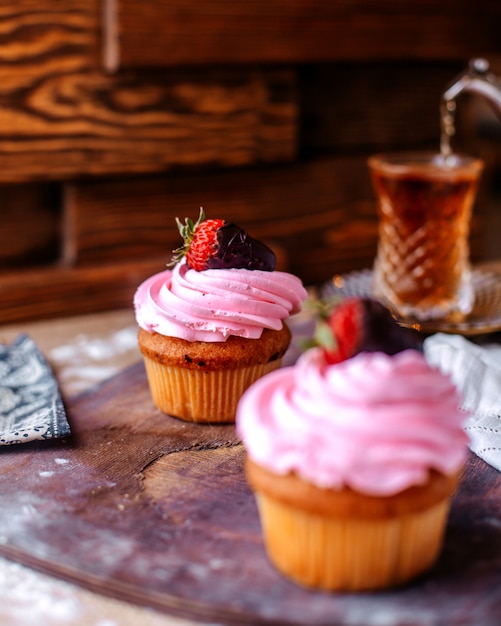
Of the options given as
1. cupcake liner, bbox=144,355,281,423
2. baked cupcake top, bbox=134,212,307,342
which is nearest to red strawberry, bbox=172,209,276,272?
baked cupcake top, bbox=134,212,307,342

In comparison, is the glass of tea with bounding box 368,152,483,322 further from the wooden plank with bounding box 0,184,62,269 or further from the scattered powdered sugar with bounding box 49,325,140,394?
the wooden plank with bounding box 0,184,62,269

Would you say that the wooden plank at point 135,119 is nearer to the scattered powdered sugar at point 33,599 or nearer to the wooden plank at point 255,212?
the wooden plank at point 255,212

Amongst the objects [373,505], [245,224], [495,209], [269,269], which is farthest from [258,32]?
[495,209]

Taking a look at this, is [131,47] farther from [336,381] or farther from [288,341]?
[336,381]

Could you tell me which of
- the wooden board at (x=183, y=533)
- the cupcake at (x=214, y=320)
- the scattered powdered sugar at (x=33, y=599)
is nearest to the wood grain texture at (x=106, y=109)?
the cupcake at (x=214, y=320)

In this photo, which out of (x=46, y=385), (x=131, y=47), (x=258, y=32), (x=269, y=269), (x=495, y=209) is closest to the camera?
(x=269, y=269)
